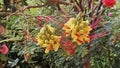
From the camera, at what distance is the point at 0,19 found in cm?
184

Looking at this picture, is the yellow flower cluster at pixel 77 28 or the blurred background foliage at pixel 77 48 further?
the blurred background foliage at pixel 77 48

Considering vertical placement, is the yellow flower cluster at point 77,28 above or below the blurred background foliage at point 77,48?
above

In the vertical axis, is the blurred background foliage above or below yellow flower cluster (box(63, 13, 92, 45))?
below

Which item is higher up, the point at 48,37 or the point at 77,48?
the point at 48,37

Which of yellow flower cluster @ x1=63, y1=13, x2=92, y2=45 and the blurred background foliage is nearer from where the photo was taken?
yellow flower cluster @ x1=63, y1=13, x2=92, y2=45

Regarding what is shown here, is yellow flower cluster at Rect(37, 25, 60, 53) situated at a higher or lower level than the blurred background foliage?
higher

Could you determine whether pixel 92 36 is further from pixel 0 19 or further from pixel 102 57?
pixel 0 19

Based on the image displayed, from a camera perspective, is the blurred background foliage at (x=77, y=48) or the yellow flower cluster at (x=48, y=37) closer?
the yellow flower cluster at (x=48, y=37)

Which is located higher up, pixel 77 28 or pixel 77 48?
pixel 77 28

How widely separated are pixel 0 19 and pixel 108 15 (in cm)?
66

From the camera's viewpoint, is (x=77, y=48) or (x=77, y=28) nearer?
(x=77, y=28)

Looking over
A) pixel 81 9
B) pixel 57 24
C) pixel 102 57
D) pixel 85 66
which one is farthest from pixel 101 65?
pixel 57 24

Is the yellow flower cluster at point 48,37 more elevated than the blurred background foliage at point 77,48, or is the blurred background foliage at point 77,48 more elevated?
the yellow flower cluster at point 48,37

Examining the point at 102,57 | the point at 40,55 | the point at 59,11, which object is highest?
the point at 59,11
